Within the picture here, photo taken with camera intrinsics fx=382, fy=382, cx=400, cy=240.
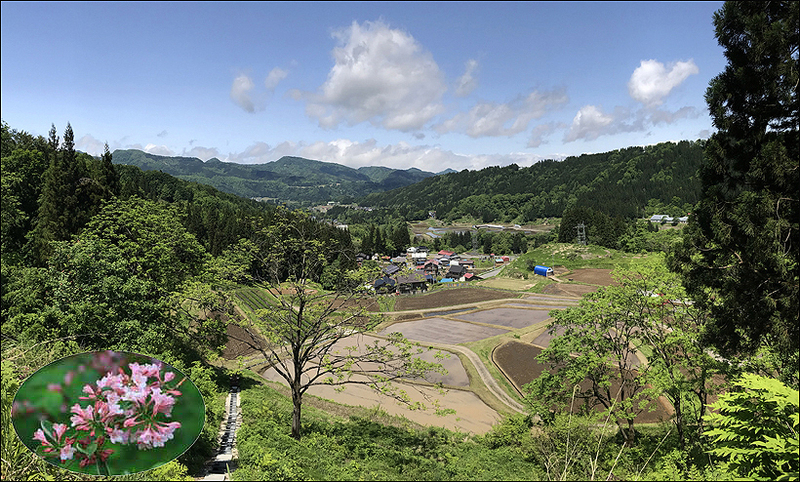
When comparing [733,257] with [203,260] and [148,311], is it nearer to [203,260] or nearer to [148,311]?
[148,311]

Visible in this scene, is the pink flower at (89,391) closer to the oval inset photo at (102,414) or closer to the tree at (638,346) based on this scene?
the oval inset photo at (102,414)

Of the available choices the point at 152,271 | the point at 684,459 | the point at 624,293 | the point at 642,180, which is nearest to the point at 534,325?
the point at 624,293

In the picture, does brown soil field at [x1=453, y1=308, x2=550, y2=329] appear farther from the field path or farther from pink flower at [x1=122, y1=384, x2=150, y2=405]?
pink flower at [x1=122, y1=384, x2=150, y2=405]

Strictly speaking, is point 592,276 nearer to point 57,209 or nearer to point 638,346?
point 638,346

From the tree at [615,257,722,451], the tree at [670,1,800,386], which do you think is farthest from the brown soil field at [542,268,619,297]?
the tree at [670,1,800,386]

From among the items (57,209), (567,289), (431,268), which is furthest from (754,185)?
(431,268)
